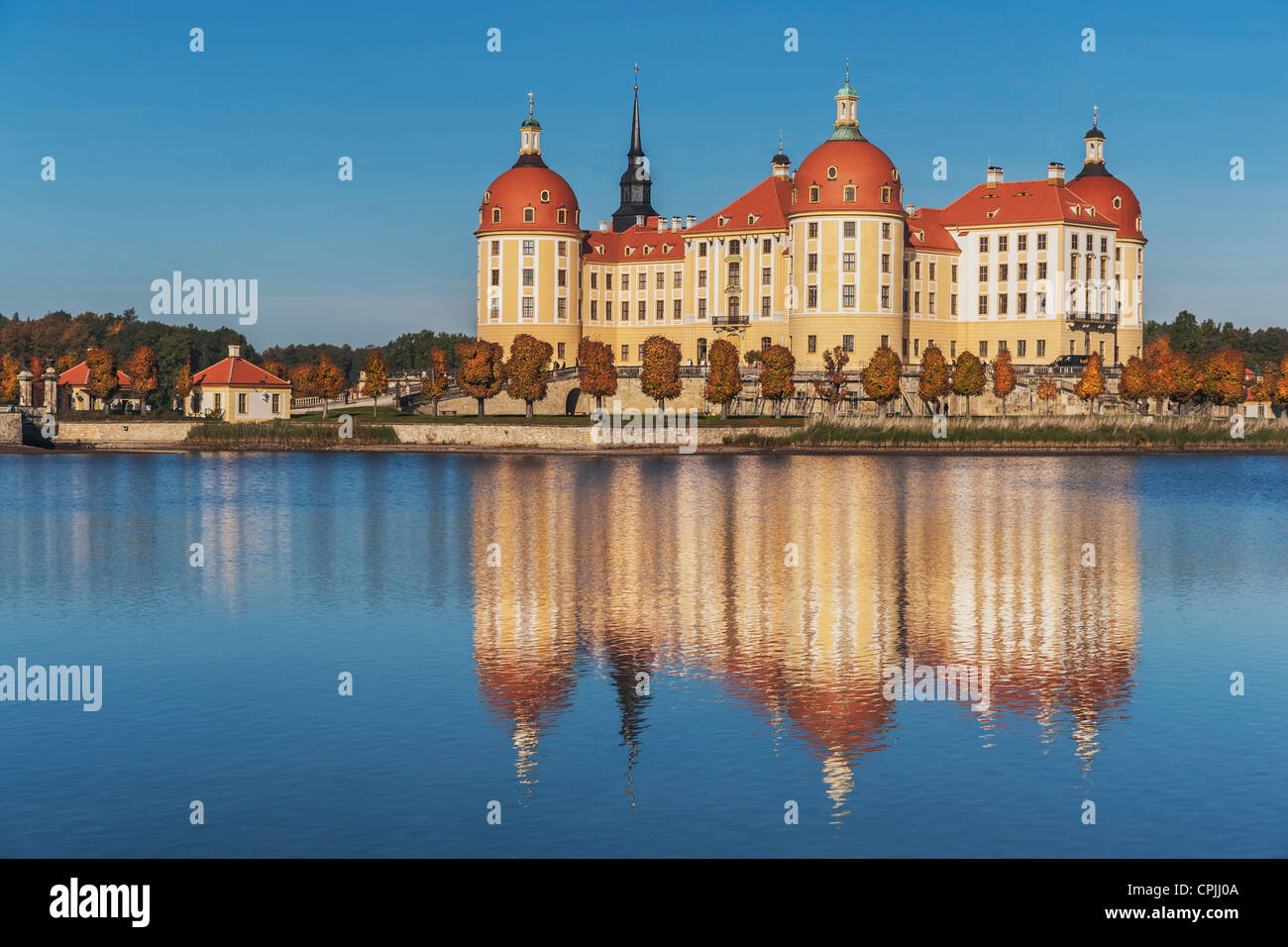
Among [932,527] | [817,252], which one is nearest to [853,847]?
[932,527]

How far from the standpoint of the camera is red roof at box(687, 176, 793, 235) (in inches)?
4515

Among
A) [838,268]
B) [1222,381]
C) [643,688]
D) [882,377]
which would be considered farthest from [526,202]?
[643,688]

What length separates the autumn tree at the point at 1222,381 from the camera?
108 meters

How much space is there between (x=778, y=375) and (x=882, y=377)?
22.1 feet

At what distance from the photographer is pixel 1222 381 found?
109000mm

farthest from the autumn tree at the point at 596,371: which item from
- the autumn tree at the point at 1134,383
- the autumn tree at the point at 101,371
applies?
the autumn tree at the point at 1134,383

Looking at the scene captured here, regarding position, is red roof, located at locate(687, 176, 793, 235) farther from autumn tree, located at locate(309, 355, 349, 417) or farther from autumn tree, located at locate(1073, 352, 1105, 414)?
autumn tree, located at locate(309, 355, 349, 417)

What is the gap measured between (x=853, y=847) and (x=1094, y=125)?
116m

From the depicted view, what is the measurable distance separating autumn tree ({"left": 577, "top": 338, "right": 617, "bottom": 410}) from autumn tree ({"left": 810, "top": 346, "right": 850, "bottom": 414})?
13782 millimetres

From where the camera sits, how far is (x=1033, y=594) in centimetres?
3189

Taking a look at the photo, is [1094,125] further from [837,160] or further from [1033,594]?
[1033,594]

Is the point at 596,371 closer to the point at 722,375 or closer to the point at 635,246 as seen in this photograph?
the point at 722,375

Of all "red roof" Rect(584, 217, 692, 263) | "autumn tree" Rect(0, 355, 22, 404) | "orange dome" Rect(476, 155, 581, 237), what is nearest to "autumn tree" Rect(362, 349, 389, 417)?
"orange dome" Rect(476, 155, 581, 237)

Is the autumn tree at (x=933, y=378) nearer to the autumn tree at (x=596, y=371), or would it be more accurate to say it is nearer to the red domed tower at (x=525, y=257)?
the autumn tree at (x=596, y=371)
